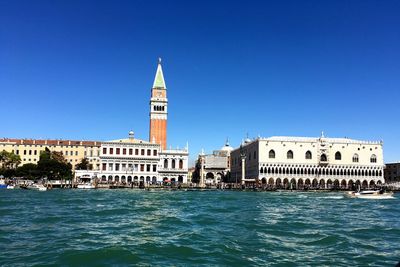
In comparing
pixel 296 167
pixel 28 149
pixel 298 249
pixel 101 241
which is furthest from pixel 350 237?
pixel 28 149

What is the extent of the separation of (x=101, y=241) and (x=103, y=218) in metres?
6.31

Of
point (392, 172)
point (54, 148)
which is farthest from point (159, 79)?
point (392, 172)

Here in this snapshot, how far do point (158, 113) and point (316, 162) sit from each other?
31085 mm

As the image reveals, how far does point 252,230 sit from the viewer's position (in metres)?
15.5

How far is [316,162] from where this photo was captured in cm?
7438

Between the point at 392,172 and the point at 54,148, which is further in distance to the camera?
the point at 392,172

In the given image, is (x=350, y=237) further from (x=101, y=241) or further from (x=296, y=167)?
(x=296, y=167)

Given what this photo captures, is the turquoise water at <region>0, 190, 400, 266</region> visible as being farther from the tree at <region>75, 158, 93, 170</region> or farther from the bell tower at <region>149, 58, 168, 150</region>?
the tree at <region>75, 158, 93, 170</region>

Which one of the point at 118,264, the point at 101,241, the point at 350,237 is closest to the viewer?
the point at 118,264

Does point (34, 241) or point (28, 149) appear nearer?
point (34, 241)

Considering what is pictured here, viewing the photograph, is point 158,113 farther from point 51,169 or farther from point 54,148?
point 54,148

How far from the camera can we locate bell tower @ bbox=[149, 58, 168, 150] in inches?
3253

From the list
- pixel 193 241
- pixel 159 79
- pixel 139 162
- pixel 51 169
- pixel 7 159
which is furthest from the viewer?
pixel 159 79

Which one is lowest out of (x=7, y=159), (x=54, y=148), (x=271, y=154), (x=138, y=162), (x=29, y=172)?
(x=29, y=172)
